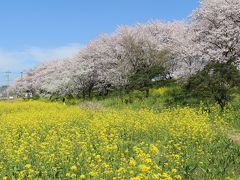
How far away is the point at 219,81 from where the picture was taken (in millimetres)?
21031

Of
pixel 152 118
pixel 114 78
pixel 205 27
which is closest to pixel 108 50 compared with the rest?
pixel 114 78

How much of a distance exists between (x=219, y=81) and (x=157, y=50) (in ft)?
61.5

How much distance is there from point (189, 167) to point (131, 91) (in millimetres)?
26526

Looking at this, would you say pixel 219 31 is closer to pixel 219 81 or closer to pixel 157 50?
pixel 219 81

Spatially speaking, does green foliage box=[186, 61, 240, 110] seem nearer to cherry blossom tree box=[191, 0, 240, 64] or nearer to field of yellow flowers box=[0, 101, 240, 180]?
cherry blossom tree box=[191, 0, 240, 64]

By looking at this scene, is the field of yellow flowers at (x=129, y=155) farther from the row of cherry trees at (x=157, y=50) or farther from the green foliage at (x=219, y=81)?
the row of cherry trees at (x=157, y=50)

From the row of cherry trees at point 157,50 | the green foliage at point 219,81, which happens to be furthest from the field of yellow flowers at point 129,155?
the row of cherry trees at point 157,50

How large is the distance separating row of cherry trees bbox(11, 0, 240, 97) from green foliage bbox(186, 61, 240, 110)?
285 centimetres

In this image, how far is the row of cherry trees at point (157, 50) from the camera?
27141mm

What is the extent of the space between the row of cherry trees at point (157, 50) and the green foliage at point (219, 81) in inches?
112

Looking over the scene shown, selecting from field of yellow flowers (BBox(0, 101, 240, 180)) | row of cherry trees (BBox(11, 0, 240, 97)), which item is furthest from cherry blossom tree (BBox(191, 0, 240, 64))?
field of yellow flowers (BBox(0, 101, 240, 180))

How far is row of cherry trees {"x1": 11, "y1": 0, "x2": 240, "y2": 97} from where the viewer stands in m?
27.1

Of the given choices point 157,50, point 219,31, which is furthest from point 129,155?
point 157,50

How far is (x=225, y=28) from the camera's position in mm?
26812
